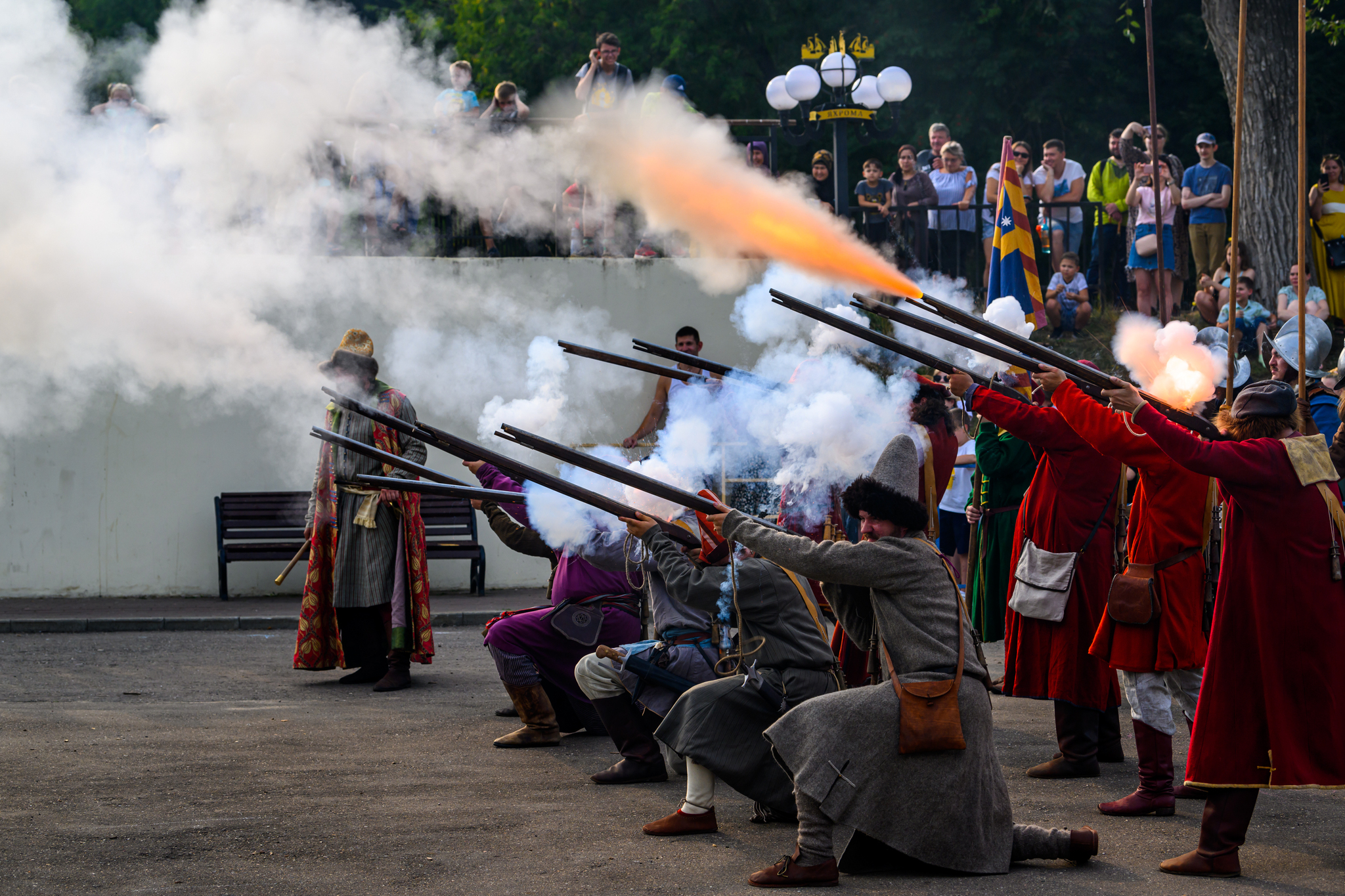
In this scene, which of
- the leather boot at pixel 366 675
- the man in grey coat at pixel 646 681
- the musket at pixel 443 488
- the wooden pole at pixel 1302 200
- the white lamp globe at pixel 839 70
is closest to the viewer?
the musket at pixel 443 488

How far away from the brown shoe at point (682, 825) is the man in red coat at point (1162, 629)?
1.64 m

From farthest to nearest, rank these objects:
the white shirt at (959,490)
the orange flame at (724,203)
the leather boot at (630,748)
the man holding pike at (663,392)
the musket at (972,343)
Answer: the white shirt at (959,490), the man holding pike at (663,392), the orange flame at (724,203), the leather boot at (630,748), the musket at (972,343)

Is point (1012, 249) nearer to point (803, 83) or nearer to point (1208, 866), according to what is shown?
point (803, 83)

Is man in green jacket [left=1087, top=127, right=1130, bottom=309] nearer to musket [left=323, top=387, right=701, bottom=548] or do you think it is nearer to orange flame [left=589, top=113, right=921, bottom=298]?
orange flame [left=589, top=113, right=921, bottom=298]

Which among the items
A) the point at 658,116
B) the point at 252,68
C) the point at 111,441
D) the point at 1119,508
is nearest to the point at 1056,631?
the point at 1119,508

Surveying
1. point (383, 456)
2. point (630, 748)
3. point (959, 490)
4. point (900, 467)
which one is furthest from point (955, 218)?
point (383, 456)

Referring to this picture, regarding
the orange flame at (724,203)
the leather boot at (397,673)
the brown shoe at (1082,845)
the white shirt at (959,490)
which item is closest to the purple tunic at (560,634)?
the leather boot at (397,673)

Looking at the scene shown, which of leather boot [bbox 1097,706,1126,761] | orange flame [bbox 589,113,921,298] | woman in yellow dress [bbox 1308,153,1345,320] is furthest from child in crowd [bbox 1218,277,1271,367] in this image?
leather boot [bbox 1097,706,1126,761]

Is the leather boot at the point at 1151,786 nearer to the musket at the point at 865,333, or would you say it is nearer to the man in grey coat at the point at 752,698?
the man in grey coat at the point at 752,698

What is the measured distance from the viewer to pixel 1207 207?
14078 millimetres

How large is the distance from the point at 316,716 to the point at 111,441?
6.45 m

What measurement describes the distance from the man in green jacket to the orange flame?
279 inches

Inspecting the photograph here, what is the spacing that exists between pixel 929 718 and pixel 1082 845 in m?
0.77

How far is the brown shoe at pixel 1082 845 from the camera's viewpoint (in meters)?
4.83
